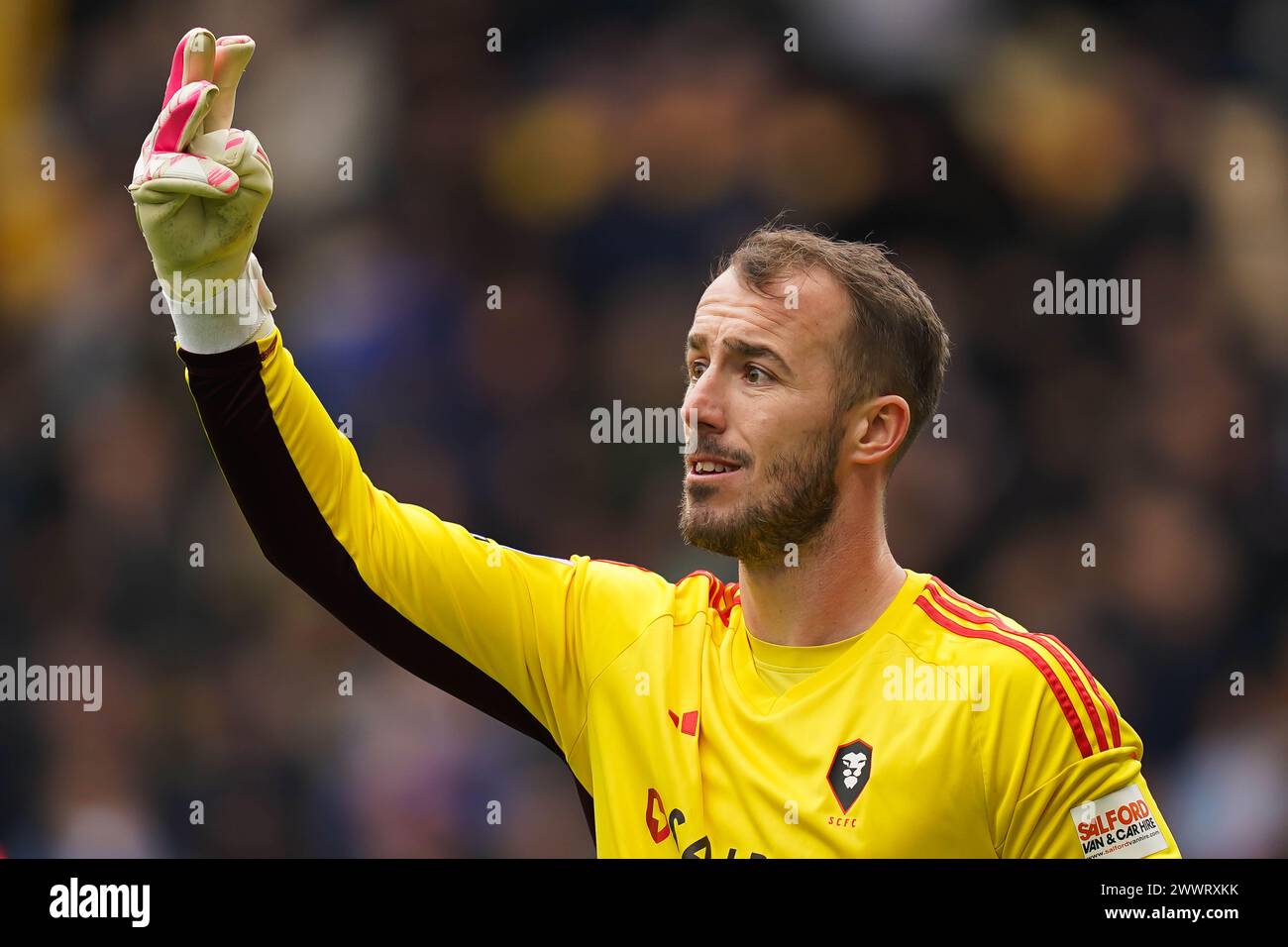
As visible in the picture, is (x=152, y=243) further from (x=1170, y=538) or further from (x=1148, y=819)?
(x=1170, y=538)

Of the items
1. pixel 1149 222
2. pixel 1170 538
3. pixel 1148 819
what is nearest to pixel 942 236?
pixel 1149 222

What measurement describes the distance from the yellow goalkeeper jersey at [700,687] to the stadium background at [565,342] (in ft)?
8.19

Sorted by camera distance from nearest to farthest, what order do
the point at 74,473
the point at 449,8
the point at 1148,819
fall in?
the point at 1148,819, the point at 74,473, the point at 449,8

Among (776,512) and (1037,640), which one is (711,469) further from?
(1037,640)

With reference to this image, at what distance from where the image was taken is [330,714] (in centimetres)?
574

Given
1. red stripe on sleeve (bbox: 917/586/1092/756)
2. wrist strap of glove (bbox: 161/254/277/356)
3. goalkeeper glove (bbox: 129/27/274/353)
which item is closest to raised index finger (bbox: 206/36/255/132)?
goalkeeper glove (bbox: 129/27/274/353)

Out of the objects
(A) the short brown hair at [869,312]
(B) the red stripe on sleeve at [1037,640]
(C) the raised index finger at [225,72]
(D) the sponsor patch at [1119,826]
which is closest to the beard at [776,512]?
(A) the short brown hair at [869,312]

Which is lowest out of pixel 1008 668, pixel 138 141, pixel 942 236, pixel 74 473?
pixel 1008 668

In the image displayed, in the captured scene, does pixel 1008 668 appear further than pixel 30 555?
No

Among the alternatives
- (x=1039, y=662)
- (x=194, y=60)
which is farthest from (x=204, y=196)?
(x=1039, y=662)

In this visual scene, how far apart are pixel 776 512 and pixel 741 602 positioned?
0.28m

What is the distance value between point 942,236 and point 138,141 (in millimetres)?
3609

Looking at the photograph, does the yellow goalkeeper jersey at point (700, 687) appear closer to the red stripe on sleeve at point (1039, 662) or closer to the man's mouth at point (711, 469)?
the red stripe on sleeve at point (1039, 662)

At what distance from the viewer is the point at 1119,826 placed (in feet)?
9.15
